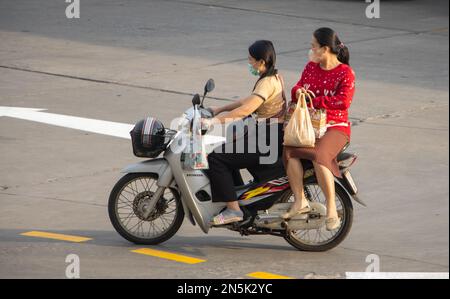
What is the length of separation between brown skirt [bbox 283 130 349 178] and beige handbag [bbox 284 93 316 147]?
0.24 ft

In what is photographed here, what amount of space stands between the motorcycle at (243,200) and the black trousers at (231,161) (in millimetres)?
90

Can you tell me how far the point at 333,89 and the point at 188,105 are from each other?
6.06 metres

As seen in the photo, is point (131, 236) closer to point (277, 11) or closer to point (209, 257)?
point (209, 257)

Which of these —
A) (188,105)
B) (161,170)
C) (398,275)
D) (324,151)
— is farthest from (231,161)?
(188,105)

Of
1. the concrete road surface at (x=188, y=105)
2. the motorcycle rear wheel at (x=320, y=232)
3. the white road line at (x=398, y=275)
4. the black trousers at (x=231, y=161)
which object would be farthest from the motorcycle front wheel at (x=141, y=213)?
A: the white road line at (x=398, y=275)

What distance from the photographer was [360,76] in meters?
16.5

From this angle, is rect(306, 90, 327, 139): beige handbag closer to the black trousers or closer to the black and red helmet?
the black trousers

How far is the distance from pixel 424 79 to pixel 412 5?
8.03 m

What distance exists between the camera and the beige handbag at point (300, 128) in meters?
8.51

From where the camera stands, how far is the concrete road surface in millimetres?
8859

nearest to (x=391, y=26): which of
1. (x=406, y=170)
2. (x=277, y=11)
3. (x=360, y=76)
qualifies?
(x=277, y=11)

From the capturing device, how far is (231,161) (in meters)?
8.80

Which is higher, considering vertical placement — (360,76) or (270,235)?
(360,76)

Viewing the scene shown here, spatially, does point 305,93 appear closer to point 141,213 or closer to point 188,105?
point 141,213
